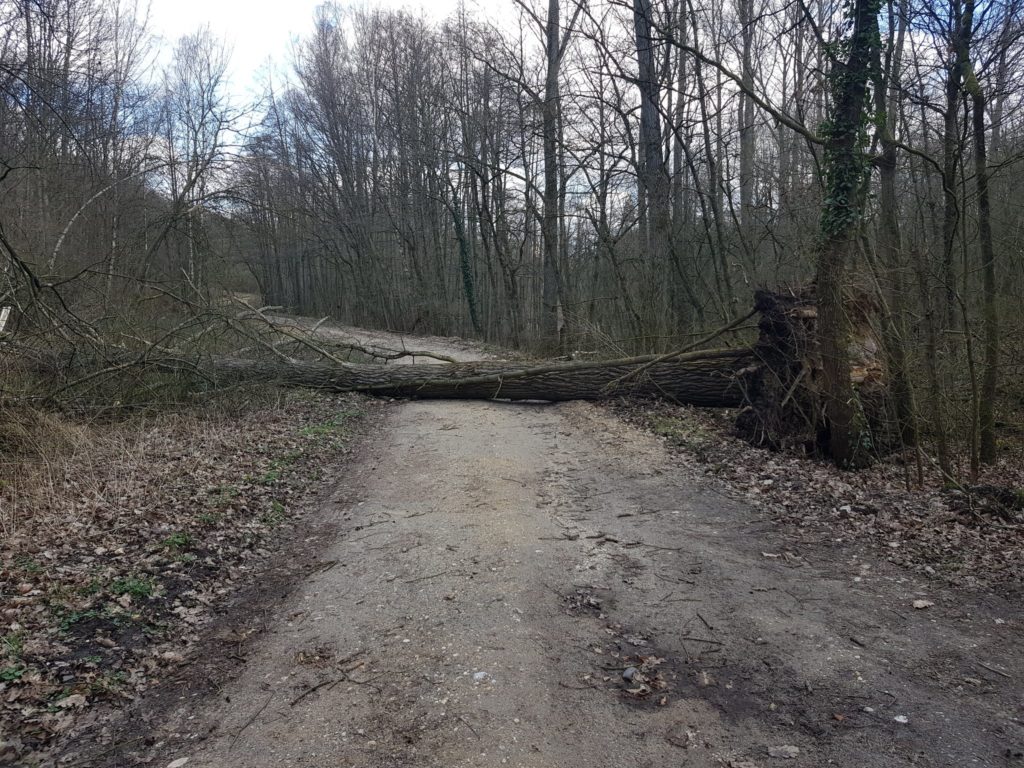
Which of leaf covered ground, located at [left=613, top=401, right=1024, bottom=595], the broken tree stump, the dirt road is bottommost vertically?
the dirt road

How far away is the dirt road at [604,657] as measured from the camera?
3.20 meters

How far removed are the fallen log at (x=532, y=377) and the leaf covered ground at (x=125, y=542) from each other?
2.72 metres

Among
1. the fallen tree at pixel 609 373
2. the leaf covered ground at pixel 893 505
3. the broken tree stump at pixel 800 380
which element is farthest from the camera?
the fallen tree at pixel 609 373

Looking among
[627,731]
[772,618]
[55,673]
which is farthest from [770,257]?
[55,673]

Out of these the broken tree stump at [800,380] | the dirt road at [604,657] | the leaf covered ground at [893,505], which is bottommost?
the dirt road at [604,657]

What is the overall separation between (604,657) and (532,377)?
29.3ft

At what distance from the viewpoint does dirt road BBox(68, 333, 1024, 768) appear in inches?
126

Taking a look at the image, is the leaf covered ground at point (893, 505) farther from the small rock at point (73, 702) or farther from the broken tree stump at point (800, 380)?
the small rock at point (73, 702)

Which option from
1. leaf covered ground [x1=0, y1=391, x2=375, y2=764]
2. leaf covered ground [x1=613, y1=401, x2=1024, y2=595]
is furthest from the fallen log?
leaf covered ground [x1=0, y1=391, x2=375, y2=764]

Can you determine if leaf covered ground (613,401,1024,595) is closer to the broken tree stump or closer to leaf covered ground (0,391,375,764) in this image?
the broken tree stump

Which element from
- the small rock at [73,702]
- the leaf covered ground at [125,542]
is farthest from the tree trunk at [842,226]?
the small rock at [73,702]

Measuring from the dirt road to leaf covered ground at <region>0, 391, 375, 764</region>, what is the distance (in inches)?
21.3

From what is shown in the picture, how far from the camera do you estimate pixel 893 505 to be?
264 inches

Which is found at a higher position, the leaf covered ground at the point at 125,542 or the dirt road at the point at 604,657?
the leaf covered ground at the point at 125,542
